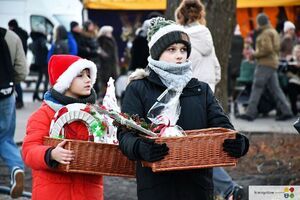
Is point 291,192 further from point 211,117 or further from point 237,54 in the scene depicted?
point 237,54

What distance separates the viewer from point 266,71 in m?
16.0

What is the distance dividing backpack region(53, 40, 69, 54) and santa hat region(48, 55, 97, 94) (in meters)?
12.0

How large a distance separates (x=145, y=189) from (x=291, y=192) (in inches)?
49.7

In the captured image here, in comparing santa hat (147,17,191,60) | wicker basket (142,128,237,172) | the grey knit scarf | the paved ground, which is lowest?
the paved ground

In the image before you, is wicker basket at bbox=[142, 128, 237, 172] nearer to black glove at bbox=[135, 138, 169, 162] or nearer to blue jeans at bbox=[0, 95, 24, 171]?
black glove at bbox=[135, 138, 169, 162]

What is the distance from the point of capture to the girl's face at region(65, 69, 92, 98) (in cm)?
566

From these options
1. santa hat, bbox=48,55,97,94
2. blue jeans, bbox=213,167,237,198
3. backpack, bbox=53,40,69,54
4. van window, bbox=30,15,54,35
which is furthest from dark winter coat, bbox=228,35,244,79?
santa hat, bbox=48,55,97,94

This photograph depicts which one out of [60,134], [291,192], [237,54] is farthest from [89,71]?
[237,54]

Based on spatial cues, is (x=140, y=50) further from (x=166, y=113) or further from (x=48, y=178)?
(x=166, y=113)

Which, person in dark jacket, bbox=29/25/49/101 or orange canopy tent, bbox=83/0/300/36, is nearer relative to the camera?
Result: person in dark jacket, bbox=29/25/49/101

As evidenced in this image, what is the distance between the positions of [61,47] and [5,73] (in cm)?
864

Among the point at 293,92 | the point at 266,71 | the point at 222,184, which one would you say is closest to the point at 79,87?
the point at 222,184

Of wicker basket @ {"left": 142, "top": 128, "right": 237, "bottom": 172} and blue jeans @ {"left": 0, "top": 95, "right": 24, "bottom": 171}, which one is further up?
wicker basket @ {"left": 142, "top": 128, "right": 237, "bottom": 172}

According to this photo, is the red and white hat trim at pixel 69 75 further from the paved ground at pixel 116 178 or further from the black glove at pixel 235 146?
the paved ground at pixel 116 178
